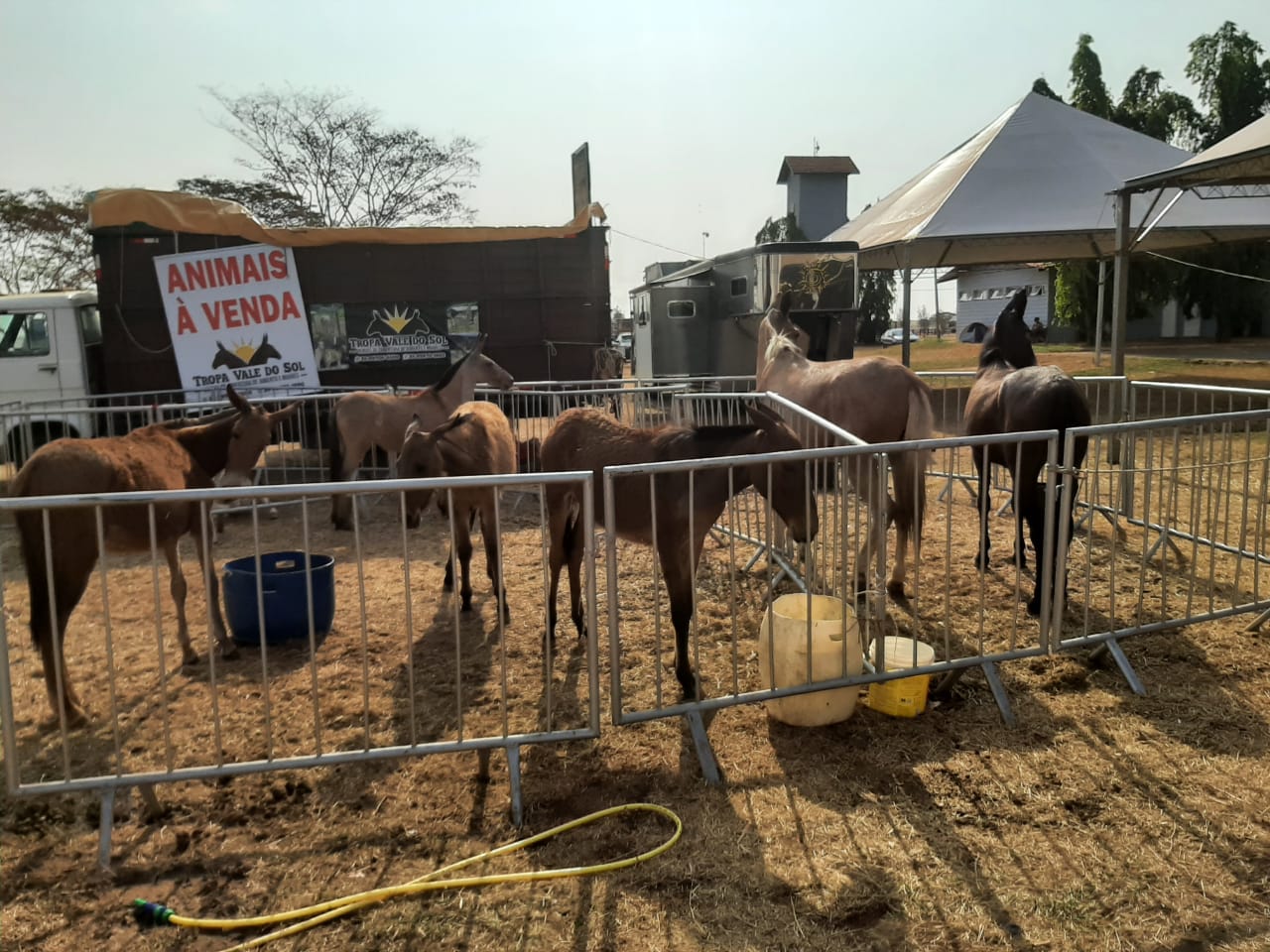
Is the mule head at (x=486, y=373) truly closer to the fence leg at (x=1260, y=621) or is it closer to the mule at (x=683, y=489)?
the mule at (x=683, y=489)

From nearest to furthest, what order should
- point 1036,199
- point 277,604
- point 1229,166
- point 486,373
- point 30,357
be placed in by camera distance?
point 277,604, point 1229,166, point 486,373, point 30,357, point 1036,199

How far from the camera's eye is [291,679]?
4.86 meters

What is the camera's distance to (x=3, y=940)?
278 centimetres

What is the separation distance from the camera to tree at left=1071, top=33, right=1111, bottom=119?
99.9 feet

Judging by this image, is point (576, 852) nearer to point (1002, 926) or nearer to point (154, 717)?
point (1002, 926)

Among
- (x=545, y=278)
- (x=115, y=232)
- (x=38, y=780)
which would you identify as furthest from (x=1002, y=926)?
(x=115, y=232)

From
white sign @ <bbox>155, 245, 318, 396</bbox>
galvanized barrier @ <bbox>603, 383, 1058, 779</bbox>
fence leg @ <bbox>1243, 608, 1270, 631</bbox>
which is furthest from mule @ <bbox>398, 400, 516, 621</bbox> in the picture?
white sign @ <bbox>155, 245, 318, 396</bbox>

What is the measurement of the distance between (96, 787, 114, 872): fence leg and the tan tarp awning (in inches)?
367

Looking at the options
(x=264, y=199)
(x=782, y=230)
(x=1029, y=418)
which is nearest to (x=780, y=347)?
(x=1029, y=418)

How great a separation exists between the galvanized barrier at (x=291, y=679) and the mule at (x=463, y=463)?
0.19 m

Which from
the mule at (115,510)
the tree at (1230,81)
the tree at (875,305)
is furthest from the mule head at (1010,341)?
the tree at (875,305)

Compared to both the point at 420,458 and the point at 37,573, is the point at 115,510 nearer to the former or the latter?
the point at 37,573

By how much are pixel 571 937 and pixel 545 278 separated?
33.1ft

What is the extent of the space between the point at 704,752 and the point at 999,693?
1613mm
